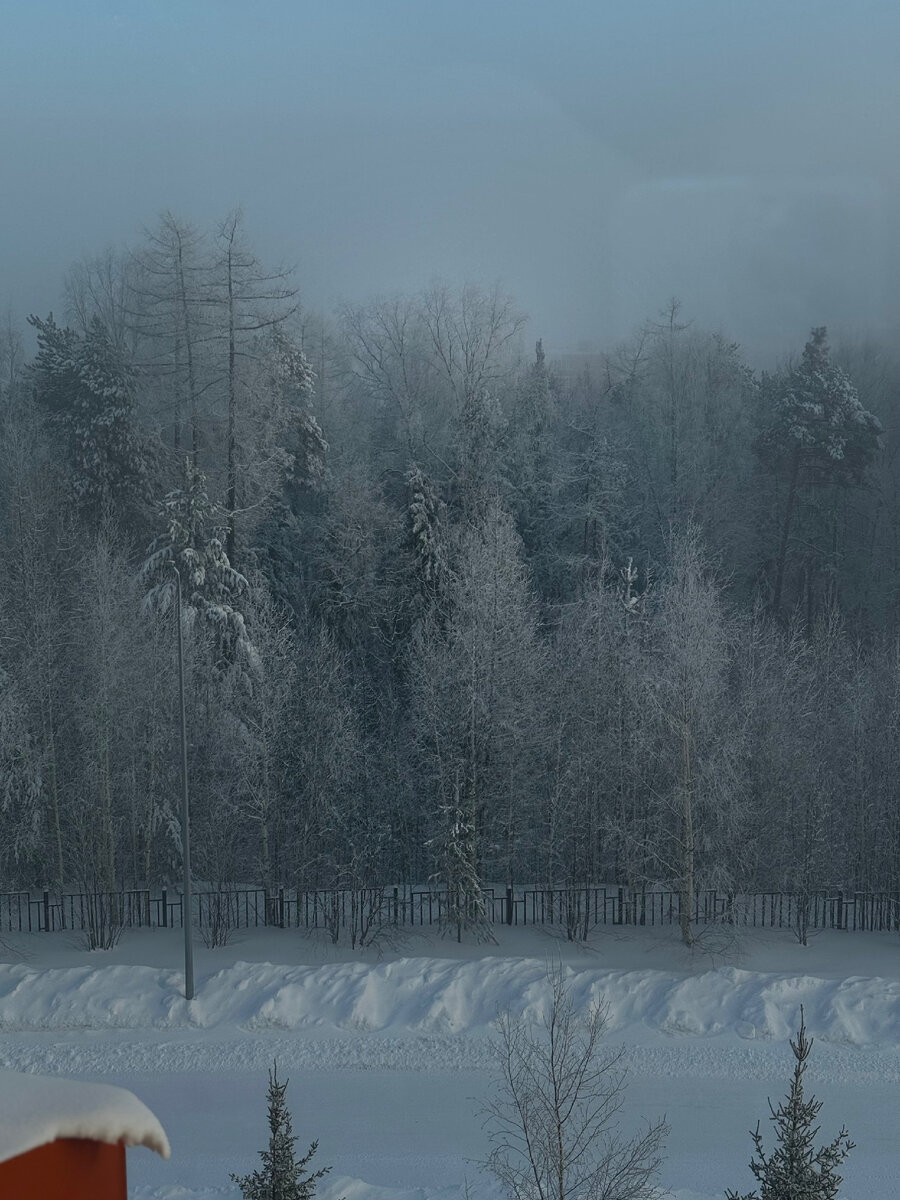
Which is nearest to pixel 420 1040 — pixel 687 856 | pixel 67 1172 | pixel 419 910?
pixel 419 910

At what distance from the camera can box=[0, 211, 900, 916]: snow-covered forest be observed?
66.2 ft

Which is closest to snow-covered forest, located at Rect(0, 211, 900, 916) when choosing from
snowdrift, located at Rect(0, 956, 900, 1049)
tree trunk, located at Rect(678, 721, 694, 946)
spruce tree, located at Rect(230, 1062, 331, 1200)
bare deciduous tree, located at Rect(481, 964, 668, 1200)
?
tree trunk, located at Rect(678, 721, 694, 946)

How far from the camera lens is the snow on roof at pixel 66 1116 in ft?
4.56

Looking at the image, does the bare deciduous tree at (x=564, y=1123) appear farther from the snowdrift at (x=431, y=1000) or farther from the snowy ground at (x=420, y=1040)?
the snowdrift at (x=431, y=1000)

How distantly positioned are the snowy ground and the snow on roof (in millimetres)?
10280

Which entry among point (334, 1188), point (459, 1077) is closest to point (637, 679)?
point (459, 1077)

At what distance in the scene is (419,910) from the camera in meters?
20.2

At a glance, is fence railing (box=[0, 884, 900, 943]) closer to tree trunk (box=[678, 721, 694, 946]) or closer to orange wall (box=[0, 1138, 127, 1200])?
tree trunk (box=[678, 721, 694, 946])

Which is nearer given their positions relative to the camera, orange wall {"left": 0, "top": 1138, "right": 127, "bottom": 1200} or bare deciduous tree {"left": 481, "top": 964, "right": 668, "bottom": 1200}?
orange wall {"left": 0, "top": 1138, "right": 127, "bottom": 1200}

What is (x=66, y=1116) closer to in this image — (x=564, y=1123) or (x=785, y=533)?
(x=564, y=1123)

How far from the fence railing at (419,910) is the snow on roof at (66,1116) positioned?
1768 centimetres

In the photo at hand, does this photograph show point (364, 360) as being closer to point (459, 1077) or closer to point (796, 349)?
point (796, 349)

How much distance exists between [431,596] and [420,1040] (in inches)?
600

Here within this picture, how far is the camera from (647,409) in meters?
39.8
